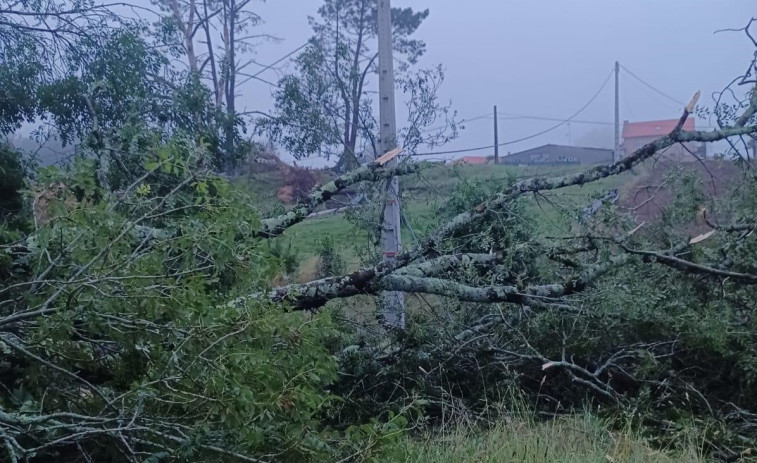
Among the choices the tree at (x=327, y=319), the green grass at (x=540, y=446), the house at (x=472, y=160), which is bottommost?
the green grass at (x=540, y=446)

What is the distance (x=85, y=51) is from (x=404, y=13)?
16.0ft

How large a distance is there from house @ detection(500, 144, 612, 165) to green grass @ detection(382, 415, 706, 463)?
4.79m

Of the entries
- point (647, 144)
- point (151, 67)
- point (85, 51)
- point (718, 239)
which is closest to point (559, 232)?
point (647, 144)

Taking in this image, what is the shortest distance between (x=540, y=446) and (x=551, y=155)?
639 centimetres

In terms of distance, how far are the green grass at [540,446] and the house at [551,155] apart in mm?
4794

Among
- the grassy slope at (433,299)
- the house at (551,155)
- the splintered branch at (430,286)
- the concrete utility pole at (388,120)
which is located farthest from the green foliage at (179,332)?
the house at (551,155)

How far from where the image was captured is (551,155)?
9586mm

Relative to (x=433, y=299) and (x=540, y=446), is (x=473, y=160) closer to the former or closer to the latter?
(x=433, y=299)

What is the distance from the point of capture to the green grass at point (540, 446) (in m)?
3.75

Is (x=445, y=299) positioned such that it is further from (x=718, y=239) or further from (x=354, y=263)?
(x=718, y=239)

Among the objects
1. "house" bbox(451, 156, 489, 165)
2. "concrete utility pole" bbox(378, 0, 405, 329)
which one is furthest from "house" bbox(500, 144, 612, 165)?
"concrete utility pole" bbox(378, 0, 405, 329)

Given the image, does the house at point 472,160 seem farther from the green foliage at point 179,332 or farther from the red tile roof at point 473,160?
the green foliage at point 179,332

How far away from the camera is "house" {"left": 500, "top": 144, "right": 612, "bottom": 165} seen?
884 centimetres

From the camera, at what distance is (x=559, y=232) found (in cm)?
581
